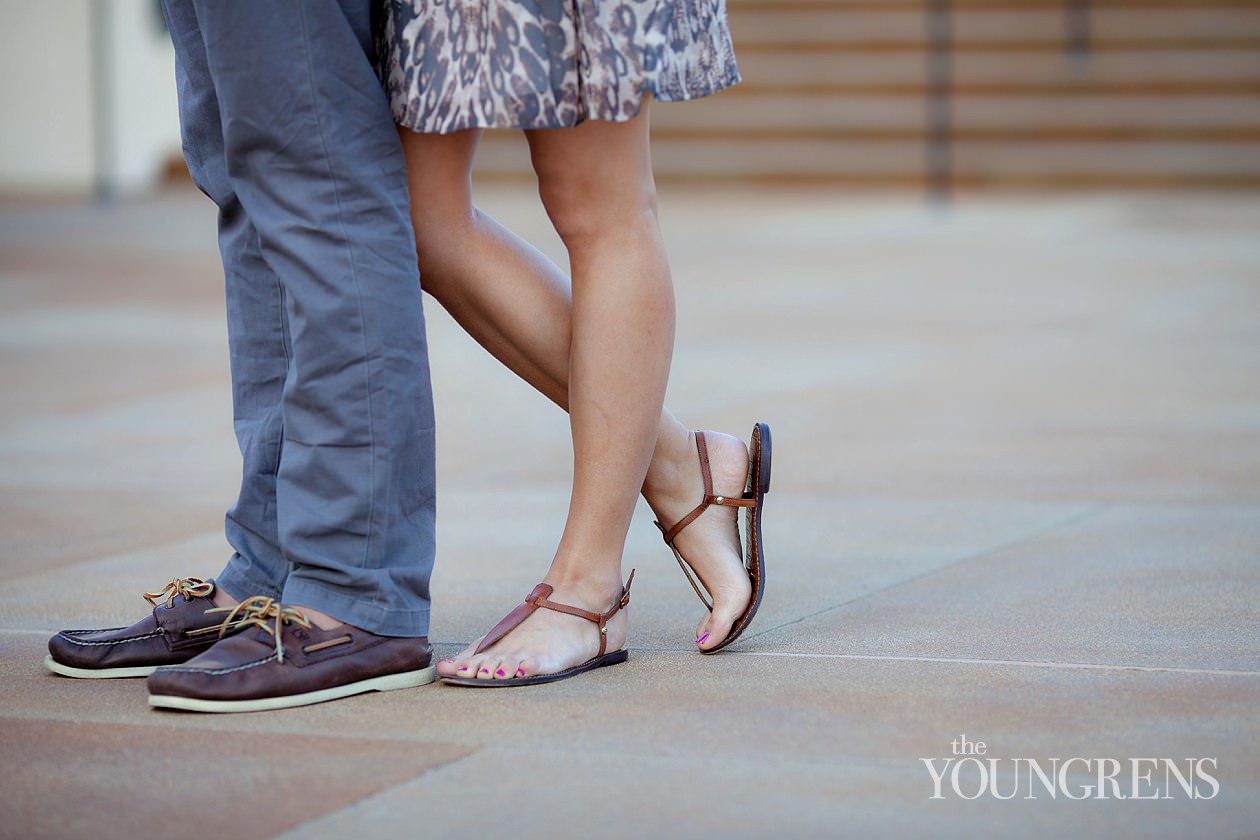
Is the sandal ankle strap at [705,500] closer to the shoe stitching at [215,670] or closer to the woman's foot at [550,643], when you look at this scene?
the woman's foot at [550,643]

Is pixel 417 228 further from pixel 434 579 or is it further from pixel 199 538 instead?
pixel 199 538

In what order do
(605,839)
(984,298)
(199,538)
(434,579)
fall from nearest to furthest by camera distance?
(605,839), (434,579), (199,538), (984,298)

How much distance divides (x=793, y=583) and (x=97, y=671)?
87cm

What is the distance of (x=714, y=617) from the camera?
1856 millimetres

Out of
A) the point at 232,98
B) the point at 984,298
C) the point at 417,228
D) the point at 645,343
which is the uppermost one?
the point at 232,98

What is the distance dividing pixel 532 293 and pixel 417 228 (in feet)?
0.43

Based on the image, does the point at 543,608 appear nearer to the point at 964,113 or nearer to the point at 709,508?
the point at 709,508

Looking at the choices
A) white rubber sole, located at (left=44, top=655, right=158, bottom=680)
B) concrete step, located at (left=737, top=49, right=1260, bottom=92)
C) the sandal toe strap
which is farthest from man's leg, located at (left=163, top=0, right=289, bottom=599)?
concrete step, located at (left=737, top=49, right=1260, bottom=92)

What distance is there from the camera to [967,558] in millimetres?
2355

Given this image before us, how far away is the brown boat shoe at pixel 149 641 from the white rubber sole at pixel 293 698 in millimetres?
154

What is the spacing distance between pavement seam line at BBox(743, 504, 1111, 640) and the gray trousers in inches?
17.8

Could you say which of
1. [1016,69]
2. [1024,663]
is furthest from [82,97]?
[1024,663]

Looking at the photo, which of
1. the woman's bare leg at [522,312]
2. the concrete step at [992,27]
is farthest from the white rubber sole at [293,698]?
the concrete step at [992,27]

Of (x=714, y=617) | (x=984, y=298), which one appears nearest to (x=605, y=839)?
(x=714, y=617)
